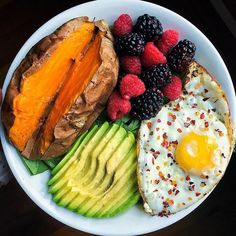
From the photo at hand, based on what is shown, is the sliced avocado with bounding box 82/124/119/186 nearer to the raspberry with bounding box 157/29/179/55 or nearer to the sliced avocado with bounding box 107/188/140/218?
the sliced avocado with bounding box 107/188/140/218

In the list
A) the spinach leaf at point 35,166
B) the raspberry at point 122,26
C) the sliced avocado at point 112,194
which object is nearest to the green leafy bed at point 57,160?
the spinach leaf at point 35,166

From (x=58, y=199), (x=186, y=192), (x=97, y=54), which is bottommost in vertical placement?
(x=186, y=192)

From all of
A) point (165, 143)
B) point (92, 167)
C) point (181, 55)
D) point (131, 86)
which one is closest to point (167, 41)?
point (181, 55)

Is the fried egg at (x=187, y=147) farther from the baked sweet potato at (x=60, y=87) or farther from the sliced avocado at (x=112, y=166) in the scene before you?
the baked sweet potato at (x=60, y=87)

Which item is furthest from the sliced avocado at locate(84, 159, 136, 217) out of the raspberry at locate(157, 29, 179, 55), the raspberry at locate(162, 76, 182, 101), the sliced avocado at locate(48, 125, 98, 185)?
the raspberry at locate(157, 29, 179, 55)

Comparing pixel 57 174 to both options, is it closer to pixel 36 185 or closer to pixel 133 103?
pixel 36 185

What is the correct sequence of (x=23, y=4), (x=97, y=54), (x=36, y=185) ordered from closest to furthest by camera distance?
(x=97, y=54), (x=36, y=185), (x=23, y=4)

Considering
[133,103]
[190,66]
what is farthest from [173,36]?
[133,103]
